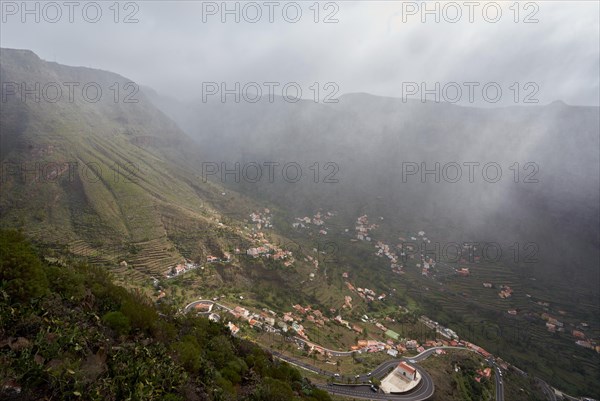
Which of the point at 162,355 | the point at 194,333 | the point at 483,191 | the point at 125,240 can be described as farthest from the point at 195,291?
the point at 483,191

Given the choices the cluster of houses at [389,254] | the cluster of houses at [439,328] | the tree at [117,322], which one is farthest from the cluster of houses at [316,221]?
the tree at [117,322]

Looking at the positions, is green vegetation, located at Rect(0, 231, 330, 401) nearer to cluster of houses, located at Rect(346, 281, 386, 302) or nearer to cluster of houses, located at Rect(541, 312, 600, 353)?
cluster of houses, located at Rect(346, 281, 386, 302)

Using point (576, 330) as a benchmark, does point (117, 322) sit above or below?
above

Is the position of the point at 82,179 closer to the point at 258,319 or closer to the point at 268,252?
the point at 268,252

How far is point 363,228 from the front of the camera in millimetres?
143875

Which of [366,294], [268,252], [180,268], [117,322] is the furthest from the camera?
[366,294]

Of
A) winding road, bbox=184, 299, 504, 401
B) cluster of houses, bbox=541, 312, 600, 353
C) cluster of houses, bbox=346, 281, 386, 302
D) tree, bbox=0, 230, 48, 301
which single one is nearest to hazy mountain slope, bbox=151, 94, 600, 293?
cluster of houses, bbox=541, 312, 600, 353

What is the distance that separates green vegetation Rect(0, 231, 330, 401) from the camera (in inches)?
430

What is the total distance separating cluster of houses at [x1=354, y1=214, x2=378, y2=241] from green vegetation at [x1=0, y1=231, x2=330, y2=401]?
116 m

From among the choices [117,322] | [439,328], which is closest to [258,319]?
[117,322]

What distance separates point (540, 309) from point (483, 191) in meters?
80.9

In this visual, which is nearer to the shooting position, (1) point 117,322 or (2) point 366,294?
(1) point 117,322

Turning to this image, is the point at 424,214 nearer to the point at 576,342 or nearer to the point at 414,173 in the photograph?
the point at 414,173

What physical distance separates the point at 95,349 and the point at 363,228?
13615 centimetres
